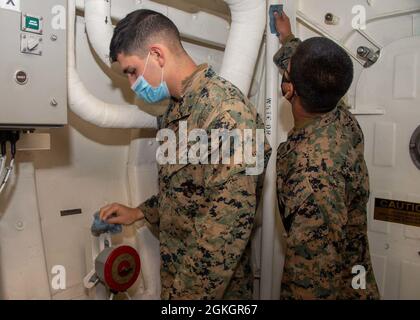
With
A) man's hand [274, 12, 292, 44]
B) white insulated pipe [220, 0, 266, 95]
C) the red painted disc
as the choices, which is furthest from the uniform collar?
man's hand [274, 12, 292, 44]

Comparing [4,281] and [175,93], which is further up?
[175,93]

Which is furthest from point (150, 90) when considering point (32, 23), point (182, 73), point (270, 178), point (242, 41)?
point (270, 178)

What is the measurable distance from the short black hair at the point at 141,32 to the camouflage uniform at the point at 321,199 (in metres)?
0.60

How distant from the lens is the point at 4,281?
1.33 m

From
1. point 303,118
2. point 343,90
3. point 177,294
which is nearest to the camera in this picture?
point 177,294

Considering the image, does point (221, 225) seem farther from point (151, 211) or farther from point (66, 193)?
point (66, 193)

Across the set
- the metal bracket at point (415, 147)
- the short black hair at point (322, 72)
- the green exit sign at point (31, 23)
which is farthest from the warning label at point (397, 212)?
the green exit sign at point (31, 23)

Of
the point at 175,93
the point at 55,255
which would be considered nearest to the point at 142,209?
the point at 55,255

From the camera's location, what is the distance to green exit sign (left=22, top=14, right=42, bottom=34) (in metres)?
1.07

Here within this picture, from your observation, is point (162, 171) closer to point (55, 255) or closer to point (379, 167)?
point (55, 255)

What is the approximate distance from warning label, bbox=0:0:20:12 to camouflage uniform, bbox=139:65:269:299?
0.52m

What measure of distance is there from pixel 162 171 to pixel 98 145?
51 centimetres
